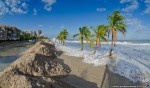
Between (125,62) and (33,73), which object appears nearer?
(33,73)

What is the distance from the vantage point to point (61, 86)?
714 cm

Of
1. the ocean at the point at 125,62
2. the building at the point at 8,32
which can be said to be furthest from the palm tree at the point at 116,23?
the building at the point at 8,32

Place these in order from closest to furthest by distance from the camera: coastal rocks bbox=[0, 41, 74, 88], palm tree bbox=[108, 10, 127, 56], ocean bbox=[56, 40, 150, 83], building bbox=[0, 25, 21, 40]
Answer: coastal rocks bbox=[0, 41, 74, 88] < ocean bbox=[56, 40, 150, 83] < palm tree bbox=[108, 10, 127, 56] < building bbox=[0, 25, 21, 40]

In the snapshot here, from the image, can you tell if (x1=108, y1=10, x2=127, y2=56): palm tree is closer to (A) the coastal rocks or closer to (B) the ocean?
(B) the ocean

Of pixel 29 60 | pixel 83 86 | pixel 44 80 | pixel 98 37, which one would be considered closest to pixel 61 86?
pixel 44 80

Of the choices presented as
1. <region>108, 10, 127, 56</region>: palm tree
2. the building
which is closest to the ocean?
<region>108, 10, 127, 56</region>: palm tree

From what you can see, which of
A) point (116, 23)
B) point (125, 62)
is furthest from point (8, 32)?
point (125, 62)

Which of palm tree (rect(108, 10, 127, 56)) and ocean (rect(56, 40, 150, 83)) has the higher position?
palm tree (rect(108, 10, 127, 56))

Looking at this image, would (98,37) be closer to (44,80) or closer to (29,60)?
(29,60)

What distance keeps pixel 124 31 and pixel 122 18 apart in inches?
87.3

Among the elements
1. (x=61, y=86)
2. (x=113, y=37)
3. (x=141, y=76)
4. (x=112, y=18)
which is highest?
(x=112, y=18)

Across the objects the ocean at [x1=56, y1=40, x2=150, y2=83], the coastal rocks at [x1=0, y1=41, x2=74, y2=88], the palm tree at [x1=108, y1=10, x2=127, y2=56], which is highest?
the palm tree at [x1=108, y1=10, x2=127, y2=56]

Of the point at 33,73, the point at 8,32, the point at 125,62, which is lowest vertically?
the point at 125,62

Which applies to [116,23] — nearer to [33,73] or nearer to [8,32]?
[33,73]
